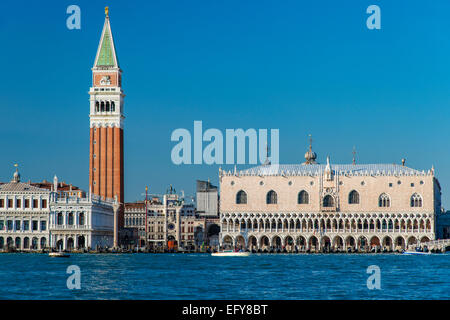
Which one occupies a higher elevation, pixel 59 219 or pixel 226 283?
pixel 59 219

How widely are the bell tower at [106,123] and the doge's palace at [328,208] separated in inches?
569

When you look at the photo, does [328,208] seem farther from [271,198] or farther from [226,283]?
[226,283]

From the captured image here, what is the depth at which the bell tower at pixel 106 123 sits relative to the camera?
345 ft

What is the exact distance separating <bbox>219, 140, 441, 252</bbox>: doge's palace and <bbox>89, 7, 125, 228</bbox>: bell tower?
47.4 ft

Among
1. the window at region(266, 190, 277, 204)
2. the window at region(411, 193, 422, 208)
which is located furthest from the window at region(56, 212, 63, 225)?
the window at region(411, 193, 422, 208)

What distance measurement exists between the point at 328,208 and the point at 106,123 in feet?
98.3

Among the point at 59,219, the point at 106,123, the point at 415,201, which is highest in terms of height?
the point at 106,123

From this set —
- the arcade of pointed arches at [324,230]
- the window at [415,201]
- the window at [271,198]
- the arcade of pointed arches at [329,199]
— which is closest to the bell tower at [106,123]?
the arcade of pointed arches at [324,230]

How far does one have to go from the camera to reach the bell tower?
345 feet

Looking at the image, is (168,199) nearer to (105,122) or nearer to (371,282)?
(105,122)

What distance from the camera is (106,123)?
107 meters

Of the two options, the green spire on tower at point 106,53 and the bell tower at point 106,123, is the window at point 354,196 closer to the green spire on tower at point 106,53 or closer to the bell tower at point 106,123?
the bell tower at point 106,123

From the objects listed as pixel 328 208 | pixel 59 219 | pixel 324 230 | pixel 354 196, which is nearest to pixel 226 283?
pixel 59 219

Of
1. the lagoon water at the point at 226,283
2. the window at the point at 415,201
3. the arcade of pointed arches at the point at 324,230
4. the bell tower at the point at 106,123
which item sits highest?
the bell tower at the point at 106,123
